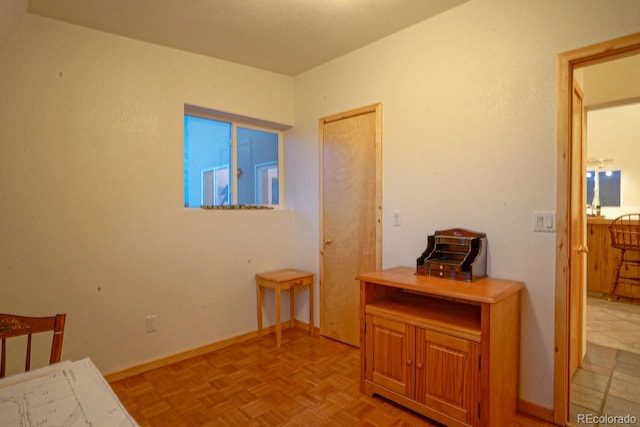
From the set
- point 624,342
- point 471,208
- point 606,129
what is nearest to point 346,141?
point 471,208

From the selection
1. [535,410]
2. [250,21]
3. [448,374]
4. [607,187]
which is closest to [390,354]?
[448,374]

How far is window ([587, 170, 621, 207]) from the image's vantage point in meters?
5.86

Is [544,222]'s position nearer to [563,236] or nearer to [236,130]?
[563,236]

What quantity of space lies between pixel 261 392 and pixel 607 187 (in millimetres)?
6486

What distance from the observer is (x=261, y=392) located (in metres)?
2.40

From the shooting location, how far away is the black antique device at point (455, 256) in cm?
219

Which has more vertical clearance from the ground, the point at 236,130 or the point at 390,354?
the point at 236,130

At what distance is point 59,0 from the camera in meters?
2.19

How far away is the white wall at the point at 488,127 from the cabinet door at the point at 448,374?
1.73ft

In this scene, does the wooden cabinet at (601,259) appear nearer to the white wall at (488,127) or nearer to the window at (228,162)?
the white wall at (488,127)

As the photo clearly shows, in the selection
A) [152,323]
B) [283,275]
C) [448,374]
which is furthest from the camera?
[283,275]

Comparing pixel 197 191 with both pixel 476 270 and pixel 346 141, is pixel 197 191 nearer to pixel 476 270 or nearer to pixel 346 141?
pixel 346 141

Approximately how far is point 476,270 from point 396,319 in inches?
23.0

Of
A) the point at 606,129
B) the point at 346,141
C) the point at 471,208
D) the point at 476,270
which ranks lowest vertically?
the point at 476,270
